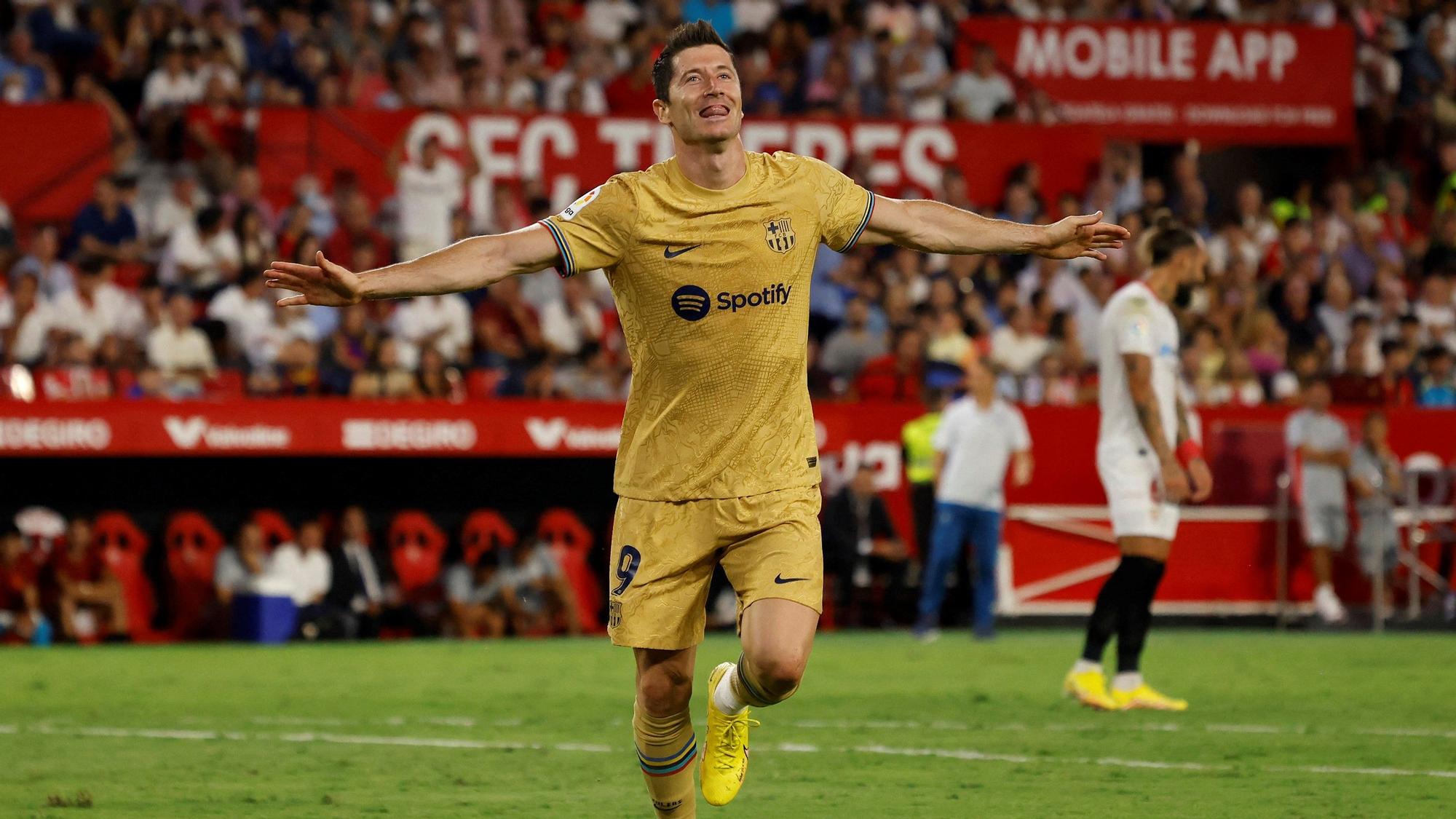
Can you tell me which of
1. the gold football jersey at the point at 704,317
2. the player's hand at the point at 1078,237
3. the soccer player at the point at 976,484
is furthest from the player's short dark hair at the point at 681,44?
the soccer player at the point at 976,484

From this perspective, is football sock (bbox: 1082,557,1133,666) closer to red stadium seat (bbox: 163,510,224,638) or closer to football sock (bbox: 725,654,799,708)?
football sock (bbox: 725,654,799,708)

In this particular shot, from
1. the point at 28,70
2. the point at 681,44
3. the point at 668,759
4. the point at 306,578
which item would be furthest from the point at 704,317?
the point at 28,70

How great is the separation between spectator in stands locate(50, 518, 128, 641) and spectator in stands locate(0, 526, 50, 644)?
20cm

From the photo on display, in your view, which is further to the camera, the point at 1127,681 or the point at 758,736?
the point at 1127,681

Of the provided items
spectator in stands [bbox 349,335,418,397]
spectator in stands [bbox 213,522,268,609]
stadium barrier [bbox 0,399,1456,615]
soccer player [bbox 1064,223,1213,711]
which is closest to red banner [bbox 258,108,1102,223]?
spectator in stands [bbox 349,335,418,397]

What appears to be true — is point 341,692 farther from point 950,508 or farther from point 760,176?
point 760,176

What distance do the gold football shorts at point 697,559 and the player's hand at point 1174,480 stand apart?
4.57 metres

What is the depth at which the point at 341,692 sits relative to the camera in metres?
12.6

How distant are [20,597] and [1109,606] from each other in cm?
958

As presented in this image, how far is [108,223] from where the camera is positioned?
1889 cm

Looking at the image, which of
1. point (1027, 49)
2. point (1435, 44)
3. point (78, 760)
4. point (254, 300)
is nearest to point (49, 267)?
point (254, 300)

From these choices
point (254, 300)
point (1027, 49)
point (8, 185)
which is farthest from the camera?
point (1027, 49)

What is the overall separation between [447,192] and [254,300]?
2659 millimetres

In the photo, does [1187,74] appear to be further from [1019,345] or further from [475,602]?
[475,602]
